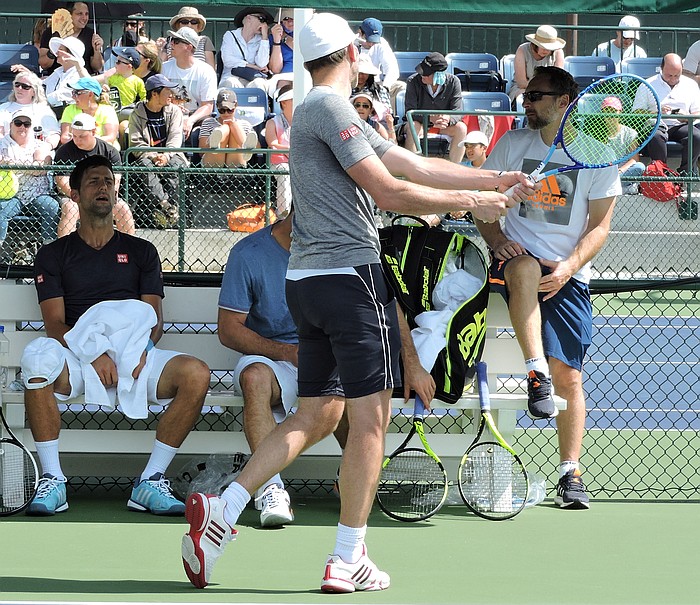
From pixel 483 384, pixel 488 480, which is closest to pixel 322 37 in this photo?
pixel 483 384

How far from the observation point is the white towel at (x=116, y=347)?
5.06 m

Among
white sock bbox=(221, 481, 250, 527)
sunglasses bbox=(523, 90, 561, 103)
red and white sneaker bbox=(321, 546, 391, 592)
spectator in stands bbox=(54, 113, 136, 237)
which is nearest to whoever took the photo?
red and white sneaker bbox=(321, 546, 391, 592)

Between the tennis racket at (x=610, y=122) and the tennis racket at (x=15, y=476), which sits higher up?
the tennis racket at (x=610, y=122)

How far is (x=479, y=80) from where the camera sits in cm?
1277

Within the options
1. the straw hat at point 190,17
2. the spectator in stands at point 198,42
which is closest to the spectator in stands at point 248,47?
the spectator in stands at point 198,42

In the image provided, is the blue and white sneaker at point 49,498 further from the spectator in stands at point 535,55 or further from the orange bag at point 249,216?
the spectator in stands at point 535,55

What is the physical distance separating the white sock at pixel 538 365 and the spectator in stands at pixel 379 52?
7318mm

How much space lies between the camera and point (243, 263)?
5.23 meters

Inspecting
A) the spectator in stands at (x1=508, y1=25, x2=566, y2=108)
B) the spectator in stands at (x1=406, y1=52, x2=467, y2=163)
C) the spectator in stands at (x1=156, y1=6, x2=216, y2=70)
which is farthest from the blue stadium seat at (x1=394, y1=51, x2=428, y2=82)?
the spectator in stands at (x1=156, y1=6, x2=216, y2=70)

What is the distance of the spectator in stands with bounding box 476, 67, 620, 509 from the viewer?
5.27 meters

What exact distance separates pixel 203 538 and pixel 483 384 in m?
1.69

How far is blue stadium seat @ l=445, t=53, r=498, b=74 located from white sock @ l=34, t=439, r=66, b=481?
8569mm

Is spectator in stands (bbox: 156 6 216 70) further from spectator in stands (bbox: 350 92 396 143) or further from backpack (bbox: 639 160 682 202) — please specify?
backpack (bbox: 639 160 682 202)

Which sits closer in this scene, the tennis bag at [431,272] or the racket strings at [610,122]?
the racket strings at [610,122]
